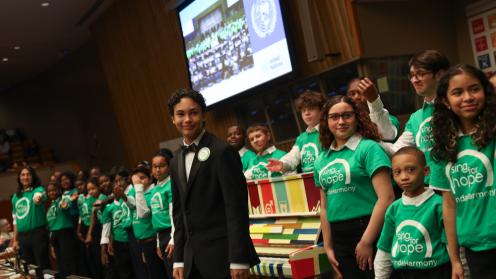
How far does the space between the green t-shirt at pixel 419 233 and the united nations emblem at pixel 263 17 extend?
4917mm

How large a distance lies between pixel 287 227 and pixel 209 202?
1.50 metres

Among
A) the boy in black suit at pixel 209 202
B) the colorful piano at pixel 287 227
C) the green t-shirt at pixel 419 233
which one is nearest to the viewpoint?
the green t-shirt at pixel 419 233

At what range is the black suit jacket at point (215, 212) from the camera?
2857 mm

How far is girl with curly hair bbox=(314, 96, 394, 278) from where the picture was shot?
301 cm

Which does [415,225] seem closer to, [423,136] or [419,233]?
[419,233]

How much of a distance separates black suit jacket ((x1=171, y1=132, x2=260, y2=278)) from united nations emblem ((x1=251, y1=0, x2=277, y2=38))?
4.69m

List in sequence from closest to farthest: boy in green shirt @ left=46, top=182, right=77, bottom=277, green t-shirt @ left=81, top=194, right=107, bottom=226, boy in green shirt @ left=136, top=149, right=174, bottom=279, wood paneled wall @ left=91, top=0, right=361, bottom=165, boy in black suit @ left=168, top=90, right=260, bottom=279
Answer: boy in black suit @ left=168, top=90, right=260, bottom=279
boy in green shirt @ left=136, top=149, right=174, bottom=279
green t-shirt @ left=81, top=194, right=107, bottom=226
boy in green shirt @ left=46, top=182, right=77, bottom=277
wood paneled wall @ left=91, top=0, right=361, bottom=165

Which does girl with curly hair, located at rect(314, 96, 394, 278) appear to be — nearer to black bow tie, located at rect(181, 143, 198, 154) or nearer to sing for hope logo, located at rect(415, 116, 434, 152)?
sing for hope logo, located at rect(415, 116, 434, 152)

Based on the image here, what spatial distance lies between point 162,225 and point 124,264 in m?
2.27

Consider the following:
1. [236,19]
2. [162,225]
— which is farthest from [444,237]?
[236,19]

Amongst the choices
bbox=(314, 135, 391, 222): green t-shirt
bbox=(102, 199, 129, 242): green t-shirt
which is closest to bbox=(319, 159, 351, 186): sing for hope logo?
bbox=(314, 135, 391, 222): green t-shirt

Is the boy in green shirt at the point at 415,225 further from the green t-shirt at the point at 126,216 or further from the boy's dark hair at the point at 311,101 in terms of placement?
the green t-shirt at the point at 126,216

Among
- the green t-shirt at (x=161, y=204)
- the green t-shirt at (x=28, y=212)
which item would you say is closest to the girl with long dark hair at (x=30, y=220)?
the green t-shirt at (x=28, y=212)

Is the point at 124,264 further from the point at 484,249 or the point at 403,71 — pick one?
the point at 484,249
